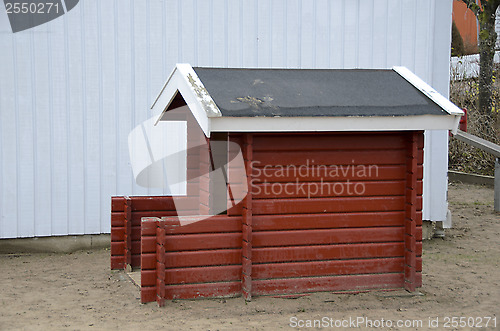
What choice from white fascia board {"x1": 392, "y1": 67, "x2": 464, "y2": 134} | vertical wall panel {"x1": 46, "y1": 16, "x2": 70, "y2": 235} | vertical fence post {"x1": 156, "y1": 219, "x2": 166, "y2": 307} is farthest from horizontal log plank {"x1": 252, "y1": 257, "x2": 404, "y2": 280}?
vertical wall panel {"x1": 46, "y1": 16, "x2": 70, "y2": 235}

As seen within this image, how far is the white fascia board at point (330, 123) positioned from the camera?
18.7ft

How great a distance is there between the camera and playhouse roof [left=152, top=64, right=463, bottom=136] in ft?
19.0

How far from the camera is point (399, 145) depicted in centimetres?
665

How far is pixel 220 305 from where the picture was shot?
20.1 feet

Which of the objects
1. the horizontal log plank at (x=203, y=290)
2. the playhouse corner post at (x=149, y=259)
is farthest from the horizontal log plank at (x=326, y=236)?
the playhouse corner post at (x=149, y=259)

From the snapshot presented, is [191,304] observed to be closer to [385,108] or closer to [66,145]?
[385,108]

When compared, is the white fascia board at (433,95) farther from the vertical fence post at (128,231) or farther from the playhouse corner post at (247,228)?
the vertical fence post at (128,231)

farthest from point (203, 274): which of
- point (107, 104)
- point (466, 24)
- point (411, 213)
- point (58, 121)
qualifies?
point (466, 24)

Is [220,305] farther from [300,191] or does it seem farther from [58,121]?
[58,121]

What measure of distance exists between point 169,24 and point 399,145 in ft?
12.8

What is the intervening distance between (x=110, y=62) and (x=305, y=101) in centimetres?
368

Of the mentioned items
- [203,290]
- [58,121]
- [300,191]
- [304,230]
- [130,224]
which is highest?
[58,121]

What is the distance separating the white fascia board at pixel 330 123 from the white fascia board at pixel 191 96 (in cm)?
9

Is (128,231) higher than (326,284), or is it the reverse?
(128,231)
